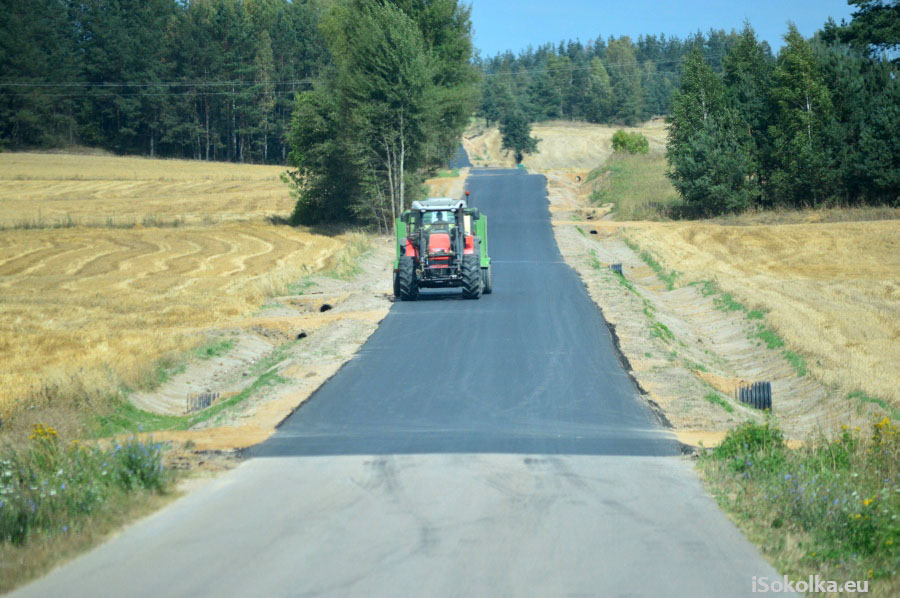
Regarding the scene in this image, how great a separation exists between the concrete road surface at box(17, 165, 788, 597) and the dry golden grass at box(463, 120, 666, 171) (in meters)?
96.7

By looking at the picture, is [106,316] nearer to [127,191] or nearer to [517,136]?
[127,191]

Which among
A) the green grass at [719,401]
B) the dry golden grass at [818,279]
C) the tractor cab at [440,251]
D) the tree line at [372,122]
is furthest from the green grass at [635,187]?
the green grass at [719,401]

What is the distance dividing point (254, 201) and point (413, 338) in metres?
50.4

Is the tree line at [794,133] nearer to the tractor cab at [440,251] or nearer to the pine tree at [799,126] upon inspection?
the pine tree at [799,126]

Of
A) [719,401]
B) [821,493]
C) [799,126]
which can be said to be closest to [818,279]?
[799,126]

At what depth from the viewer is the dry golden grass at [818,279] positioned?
69.1 feet

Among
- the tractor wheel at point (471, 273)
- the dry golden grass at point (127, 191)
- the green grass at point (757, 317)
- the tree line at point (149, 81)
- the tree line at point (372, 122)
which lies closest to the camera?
the green grass at point (757, 317)

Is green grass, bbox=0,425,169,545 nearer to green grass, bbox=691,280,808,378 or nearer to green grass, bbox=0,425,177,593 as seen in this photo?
green grass, bbox=0,425,177,593

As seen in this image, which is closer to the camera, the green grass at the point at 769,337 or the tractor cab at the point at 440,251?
the green grass at the point at 769,337

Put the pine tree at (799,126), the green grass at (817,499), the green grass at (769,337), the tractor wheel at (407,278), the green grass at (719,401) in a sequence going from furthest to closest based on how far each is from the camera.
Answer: the pine tree at (799,126)
the tractor wheel at (407,278)
the green grass at (769,337)
the green grass at (719,401)
the green grass at (817,499)

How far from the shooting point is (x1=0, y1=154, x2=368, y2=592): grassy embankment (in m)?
9.58

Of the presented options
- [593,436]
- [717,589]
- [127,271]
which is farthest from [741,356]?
[127,271]

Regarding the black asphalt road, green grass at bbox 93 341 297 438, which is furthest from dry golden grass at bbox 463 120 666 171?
green grass at bbox 93 341 297 438

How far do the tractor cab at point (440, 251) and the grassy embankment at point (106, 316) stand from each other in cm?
525
